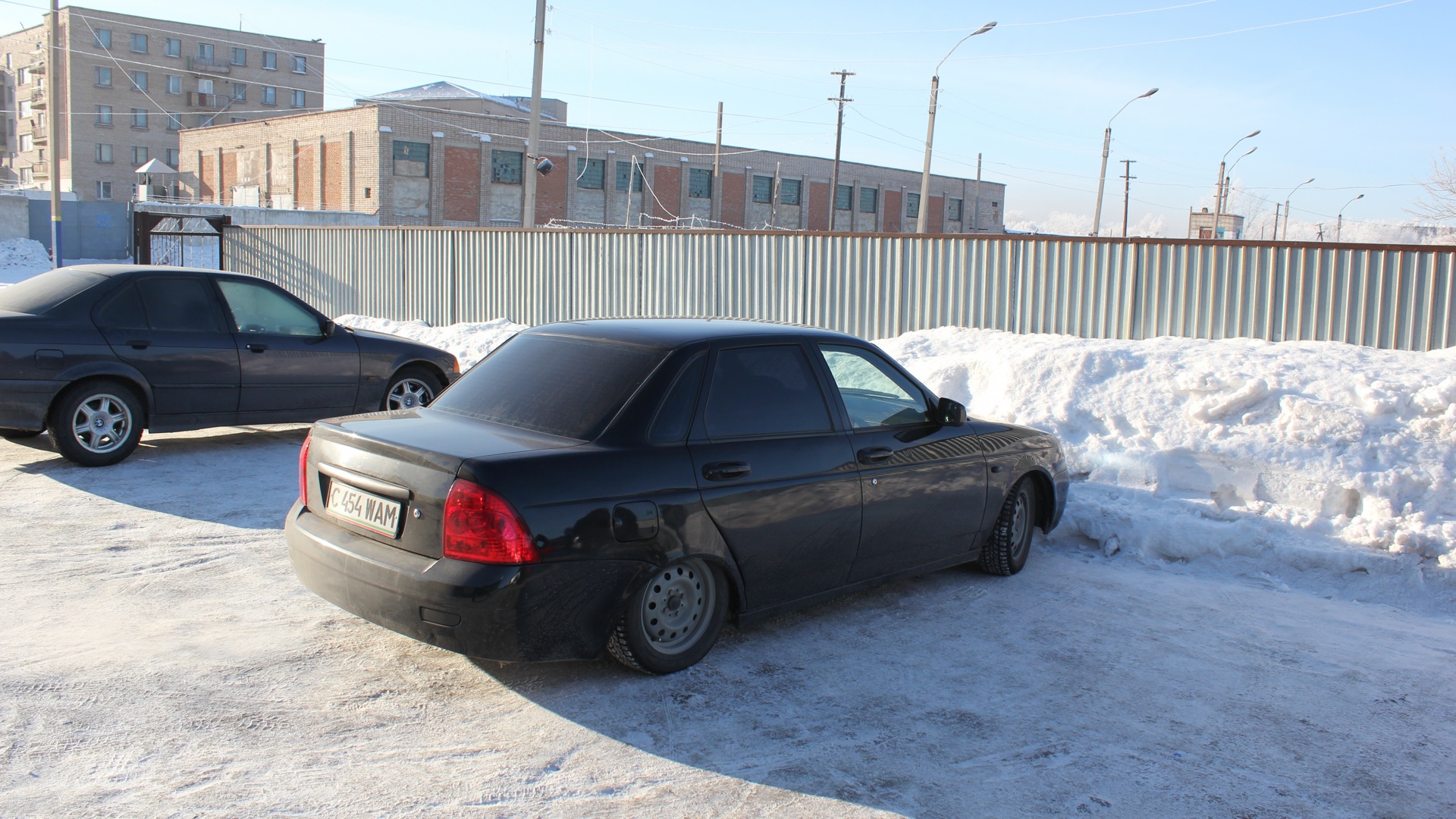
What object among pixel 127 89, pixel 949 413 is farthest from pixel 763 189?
pixel 949 413

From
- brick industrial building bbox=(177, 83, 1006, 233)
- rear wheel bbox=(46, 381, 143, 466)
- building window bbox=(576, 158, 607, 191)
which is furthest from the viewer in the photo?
building window bbox=(576, 158, 607, 191)

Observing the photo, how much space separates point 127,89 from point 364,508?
9402 centimetres

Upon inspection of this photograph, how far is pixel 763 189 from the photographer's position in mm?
69688

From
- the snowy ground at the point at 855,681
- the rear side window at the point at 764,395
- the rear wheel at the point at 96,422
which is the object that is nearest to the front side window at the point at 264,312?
the rear wheel at the point at 96,422

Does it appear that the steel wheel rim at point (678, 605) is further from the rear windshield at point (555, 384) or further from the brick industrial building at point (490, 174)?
the brick industrial building at point (490, 174)

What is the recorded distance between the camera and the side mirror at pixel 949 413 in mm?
5785

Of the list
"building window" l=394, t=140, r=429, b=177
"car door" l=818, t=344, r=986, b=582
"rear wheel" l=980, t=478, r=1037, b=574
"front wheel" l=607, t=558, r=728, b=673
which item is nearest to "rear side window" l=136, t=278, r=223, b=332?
"car door" l=818, t=344, r=986, b=582

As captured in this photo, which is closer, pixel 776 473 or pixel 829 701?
pixel 829 701

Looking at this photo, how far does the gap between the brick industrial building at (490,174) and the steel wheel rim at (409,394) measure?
1604 inches

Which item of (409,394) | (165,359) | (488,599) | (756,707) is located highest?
(165,359)

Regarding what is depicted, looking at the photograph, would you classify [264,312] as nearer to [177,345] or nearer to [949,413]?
[177,345]

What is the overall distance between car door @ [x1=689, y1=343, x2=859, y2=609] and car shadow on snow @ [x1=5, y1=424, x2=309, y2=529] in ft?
11.8

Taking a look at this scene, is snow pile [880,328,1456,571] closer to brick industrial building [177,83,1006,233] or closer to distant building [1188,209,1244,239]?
brick industrial building [177,83,1006,233]

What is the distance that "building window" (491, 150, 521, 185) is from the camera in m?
56.8
